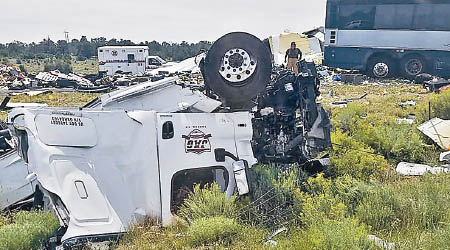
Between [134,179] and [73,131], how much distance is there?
71cm

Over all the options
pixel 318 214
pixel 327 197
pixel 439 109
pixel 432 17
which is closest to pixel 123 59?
pixel 432 17

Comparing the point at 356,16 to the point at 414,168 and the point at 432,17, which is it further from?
the point at 414,168

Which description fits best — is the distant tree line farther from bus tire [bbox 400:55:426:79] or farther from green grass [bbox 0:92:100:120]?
bus tire [bbox 400:55:426:79]

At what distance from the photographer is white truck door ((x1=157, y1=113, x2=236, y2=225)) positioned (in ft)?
11.8

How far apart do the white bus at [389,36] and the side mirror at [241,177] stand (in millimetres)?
14203

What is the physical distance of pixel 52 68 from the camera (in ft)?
109

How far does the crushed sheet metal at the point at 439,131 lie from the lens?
238 inches

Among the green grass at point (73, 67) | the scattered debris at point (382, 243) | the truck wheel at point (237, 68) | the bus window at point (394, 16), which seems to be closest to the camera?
the scattered debris at point (382, 243)

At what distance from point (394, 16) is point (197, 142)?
1440cm

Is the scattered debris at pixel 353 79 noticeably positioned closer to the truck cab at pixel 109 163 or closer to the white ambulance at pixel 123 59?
the truck cab at pixel 109 163

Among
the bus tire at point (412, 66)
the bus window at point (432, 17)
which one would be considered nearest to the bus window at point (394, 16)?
the bus window at point (432, 17)

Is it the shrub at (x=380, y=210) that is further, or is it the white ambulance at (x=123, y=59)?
the white ambulance at (x=123, y=59)

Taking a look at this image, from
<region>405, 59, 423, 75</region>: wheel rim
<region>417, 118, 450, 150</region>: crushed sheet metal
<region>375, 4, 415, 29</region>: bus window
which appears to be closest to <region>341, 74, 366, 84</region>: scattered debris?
<region>405, 59, 423, 75</region>: wheel rim

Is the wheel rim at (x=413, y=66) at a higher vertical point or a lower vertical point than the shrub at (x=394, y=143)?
higher
